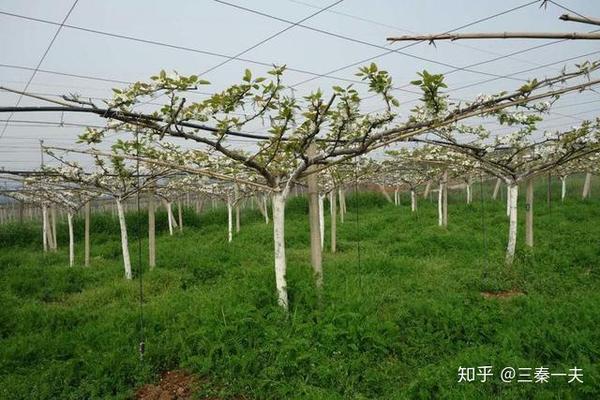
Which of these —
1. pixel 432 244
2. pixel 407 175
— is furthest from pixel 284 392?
pixel 407 175

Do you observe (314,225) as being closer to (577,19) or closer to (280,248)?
(280,248)

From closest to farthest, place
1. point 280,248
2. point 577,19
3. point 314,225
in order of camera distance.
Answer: point 577,19, point 280,248, point 314,225

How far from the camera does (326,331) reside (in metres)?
5.11

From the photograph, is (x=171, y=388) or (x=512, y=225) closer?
(x=171, y=388)

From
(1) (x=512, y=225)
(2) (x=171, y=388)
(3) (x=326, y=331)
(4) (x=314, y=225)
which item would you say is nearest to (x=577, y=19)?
(3) (x=326, y=331)

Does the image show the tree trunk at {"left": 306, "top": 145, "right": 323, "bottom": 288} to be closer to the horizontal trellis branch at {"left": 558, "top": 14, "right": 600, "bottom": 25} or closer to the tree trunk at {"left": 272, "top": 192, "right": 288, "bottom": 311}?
the tree trunk at {"left": 272, "top": 192, "right": 288, "bottom": 311}

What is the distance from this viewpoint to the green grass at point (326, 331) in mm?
→ 4520

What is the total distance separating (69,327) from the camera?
22.7 ft

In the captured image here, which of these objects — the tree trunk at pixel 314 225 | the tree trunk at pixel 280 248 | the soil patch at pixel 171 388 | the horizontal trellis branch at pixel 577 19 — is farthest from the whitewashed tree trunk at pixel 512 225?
the horizontal trellis branch at pixel 577 19

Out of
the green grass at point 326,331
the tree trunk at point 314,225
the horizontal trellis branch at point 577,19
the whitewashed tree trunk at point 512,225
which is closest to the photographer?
the horizontal trellis branch at point 577,19

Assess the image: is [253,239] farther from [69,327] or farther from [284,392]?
[284,392]

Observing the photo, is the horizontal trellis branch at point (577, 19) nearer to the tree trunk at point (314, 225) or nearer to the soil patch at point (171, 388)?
the tree trunk at point (314, 225)

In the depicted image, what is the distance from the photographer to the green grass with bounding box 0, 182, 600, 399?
4.52 m

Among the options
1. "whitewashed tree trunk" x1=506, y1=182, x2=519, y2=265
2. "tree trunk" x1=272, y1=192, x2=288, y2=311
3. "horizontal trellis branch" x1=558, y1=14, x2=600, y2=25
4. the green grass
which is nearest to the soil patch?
the green grass
